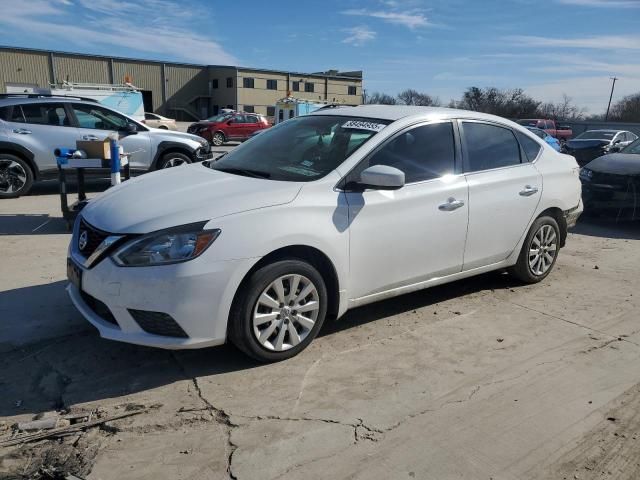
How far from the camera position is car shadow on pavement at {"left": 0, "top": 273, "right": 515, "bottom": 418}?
321cm

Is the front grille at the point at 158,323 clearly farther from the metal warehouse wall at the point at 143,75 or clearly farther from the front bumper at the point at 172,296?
the metal warehouse wall at the point at 143,75

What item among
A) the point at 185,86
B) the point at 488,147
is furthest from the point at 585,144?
the point at 185,86

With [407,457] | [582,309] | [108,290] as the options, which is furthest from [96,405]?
[582,309]

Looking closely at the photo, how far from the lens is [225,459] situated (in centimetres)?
266

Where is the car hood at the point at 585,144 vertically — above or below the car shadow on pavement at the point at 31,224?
above

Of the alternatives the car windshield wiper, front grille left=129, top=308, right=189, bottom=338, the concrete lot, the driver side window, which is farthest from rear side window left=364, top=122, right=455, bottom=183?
the driver side window

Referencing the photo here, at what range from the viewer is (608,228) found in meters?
8.88

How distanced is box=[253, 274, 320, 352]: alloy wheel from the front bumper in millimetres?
243

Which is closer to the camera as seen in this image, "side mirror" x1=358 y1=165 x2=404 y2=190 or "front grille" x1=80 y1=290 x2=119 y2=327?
"front grille" x1=80 y1=290 x2=119 y2=327

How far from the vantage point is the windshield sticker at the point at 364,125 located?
4.19 meters

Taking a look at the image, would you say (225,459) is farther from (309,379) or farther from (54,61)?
(54,61)

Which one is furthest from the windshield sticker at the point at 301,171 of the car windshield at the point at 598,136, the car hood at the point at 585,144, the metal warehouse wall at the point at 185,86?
the metal warehouse wall at the point at 185,86

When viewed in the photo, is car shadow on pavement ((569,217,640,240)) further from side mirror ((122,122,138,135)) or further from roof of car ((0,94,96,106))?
roof of car ((0,94,96,106))

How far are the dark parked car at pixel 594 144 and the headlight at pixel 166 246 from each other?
60.4 ft
